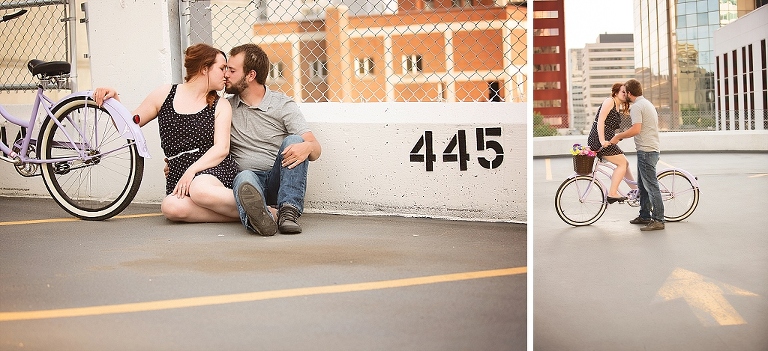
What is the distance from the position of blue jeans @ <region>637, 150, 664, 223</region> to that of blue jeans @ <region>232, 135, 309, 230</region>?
127 centimetres

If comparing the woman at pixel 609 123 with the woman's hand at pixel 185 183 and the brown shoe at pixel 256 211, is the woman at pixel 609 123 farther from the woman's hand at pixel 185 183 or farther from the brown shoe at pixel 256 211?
the woman's hand at pixel 185 183

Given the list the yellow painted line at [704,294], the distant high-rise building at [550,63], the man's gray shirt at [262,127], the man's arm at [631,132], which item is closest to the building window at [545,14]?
the distant high-rise building at [550,63]

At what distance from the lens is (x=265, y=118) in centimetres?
300

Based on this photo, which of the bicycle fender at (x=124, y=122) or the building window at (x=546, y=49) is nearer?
the building window at (x=546, y=49)

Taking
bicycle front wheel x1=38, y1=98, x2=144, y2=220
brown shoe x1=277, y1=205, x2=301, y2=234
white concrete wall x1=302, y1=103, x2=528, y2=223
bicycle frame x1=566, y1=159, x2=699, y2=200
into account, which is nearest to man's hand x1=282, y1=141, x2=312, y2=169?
brown shoe x1=277, y1=205, x2=301, y2=234

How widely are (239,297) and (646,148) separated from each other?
39.3 inches

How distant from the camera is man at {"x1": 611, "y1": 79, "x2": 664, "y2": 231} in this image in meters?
1.80

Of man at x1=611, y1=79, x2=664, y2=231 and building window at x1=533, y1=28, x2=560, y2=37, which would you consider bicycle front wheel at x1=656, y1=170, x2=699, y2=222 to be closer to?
man at x1=611, y1=79, x2=664, y2=231

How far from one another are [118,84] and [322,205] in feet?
3.51

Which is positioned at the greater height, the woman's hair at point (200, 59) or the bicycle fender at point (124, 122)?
the woman's hair at point (200, 59)

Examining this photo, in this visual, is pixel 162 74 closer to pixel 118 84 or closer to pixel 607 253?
pixel 118 84

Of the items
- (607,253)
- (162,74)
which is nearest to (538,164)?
(607,253)

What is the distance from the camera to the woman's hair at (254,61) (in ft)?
9.74

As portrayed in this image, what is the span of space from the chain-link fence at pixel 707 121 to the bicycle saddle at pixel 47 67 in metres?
1.98
